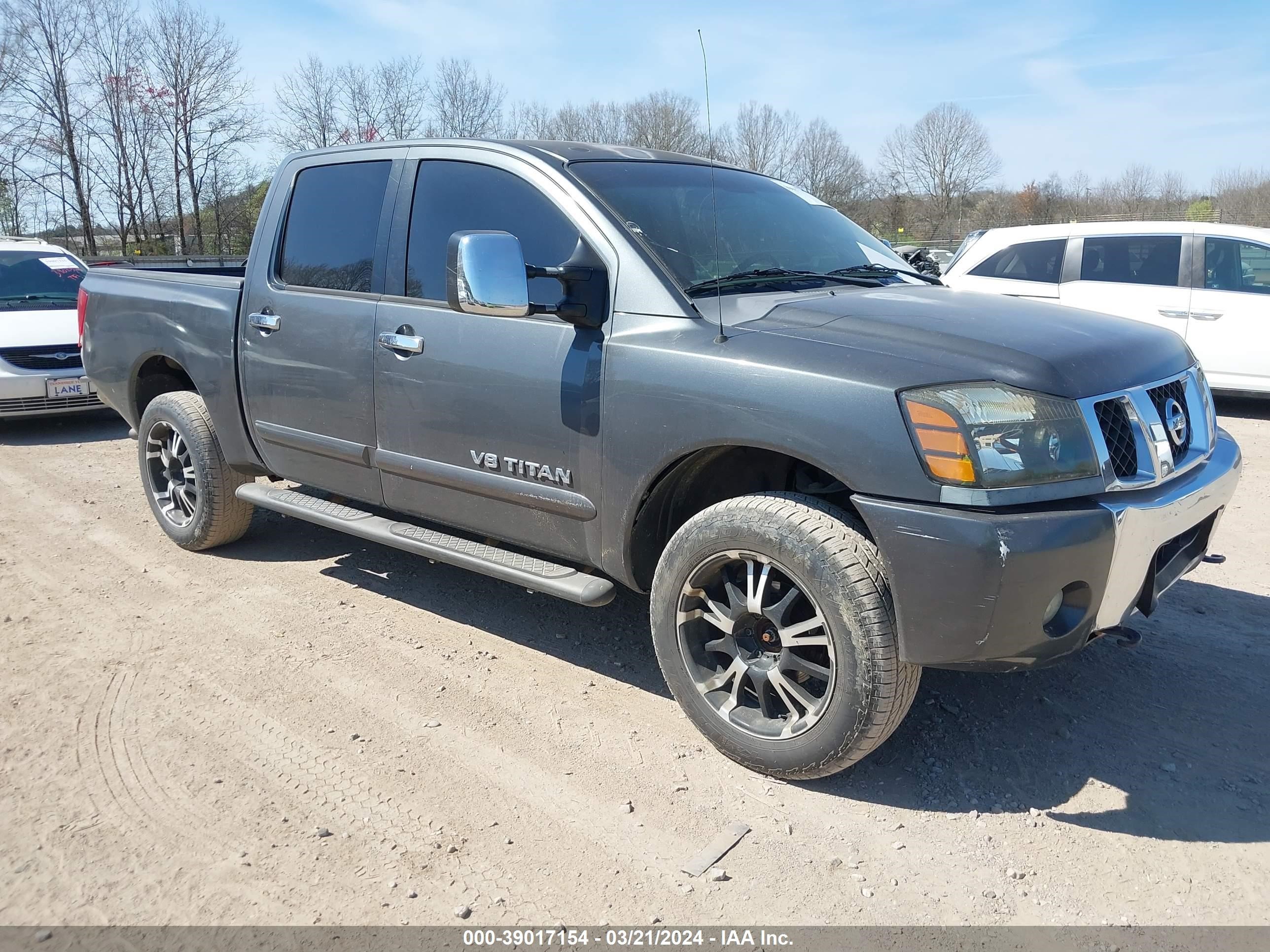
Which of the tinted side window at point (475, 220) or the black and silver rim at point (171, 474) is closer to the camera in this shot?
the tinted side window at point (475, 220)

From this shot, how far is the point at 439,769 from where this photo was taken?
10.1 ft

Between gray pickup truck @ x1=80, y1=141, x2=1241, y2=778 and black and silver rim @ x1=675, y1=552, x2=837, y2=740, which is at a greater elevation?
gray pickup truck @ x1=80, y1=141, x2=1241, y2=778

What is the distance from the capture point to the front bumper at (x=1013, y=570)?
8.08 feet

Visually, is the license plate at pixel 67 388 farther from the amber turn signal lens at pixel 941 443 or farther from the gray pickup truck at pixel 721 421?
the amber turn signal lens at pixel 941 443

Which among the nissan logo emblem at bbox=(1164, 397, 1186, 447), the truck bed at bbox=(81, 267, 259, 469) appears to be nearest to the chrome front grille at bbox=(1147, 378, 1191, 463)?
the nissan logo emblem at bbox=(1164, 397, 1186, 447)

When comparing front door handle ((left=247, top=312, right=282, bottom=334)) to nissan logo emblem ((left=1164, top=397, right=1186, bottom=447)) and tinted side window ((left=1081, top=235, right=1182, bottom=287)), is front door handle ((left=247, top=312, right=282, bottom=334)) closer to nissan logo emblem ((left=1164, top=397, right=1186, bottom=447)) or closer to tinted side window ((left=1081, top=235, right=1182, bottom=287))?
nissan logo emblem ((left=1164, top=397, right=1186, bottom=447))

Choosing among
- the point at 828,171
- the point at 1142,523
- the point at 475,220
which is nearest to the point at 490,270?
the point at 475,220

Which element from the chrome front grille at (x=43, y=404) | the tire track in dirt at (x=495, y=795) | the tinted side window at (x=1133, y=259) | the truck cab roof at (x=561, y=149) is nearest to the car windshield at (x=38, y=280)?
the chrome front grille at (x=43, y=404)

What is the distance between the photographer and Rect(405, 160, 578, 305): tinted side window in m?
3.46

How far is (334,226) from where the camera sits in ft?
13.9

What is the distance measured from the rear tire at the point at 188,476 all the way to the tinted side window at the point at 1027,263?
7.28 meters

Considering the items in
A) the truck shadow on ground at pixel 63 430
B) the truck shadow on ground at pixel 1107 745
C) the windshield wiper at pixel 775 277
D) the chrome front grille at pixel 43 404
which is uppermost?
the windshield wiper at pixel 775 277

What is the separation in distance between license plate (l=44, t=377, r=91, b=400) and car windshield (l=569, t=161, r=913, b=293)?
259 inches

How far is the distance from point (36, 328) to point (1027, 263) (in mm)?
9143
